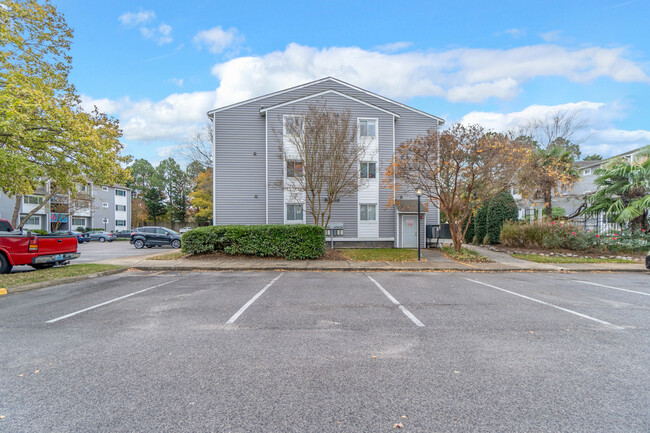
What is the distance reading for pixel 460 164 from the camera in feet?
48.9

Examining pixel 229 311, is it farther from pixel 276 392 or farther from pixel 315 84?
pixel 315 84

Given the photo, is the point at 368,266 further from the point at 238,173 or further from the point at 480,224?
the point at 480,224

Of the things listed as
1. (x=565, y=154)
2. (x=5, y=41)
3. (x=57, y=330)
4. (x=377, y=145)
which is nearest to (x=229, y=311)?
(x=57, y=330)

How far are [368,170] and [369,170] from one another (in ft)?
0.84

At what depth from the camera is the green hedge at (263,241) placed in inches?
575

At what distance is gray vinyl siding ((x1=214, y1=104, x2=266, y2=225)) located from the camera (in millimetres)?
19875

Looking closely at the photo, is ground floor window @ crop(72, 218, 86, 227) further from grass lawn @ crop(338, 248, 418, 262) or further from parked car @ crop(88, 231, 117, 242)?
grass lawn @ crop(338, 248, 418, 262)

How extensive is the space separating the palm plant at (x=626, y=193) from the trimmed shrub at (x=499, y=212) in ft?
13.1

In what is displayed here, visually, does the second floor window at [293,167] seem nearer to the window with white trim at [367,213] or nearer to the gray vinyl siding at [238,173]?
the gray vinyl siding at [238,173]

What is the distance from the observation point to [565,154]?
63.6 ft

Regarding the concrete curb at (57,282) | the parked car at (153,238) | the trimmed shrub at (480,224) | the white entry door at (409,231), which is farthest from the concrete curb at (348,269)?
the parked car at (153,238)

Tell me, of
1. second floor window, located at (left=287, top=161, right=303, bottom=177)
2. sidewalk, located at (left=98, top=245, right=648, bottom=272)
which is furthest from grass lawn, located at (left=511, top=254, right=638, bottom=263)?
second floor window, located at (left=287, top=161, right=303, bottom=177)

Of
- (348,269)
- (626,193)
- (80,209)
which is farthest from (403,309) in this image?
(80,209)

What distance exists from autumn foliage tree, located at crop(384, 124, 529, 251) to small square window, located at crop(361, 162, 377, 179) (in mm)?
3975
